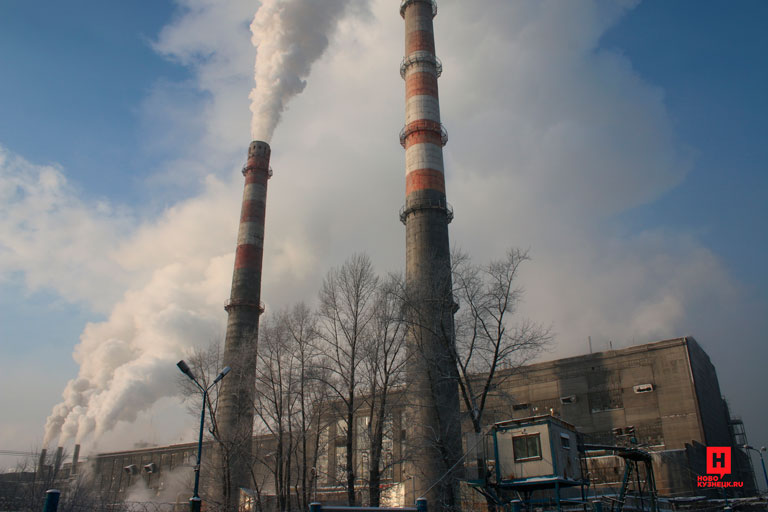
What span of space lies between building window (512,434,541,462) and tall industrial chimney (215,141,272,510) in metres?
15.1

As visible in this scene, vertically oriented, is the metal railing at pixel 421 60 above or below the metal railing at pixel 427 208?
above

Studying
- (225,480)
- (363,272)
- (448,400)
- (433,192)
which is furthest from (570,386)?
(225,480)

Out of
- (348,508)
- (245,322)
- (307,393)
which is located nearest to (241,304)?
(245,322)

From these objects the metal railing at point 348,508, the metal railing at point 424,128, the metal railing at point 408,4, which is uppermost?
the metal railing at point 408,4

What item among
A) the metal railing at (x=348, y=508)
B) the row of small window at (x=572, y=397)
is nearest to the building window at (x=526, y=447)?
the metal railing at (x=348, y=508)

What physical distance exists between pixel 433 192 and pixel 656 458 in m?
19.2

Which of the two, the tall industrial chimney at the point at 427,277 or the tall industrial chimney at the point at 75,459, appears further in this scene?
the tall industrial chimney at the point at 75,459

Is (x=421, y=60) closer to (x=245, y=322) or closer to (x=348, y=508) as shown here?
(x=245, y=322)

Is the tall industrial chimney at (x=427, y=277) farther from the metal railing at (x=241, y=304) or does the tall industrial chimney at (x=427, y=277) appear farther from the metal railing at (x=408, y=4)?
the metal railing at (x=241, y=304)

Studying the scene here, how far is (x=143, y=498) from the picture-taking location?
56.7m

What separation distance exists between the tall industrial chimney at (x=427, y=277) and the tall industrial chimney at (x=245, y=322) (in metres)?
9.13

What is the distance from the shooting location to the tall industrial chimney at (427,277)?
24.7m

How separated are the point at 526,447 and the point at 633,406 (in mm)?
18960

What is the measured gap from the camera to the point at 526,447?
736 inches
